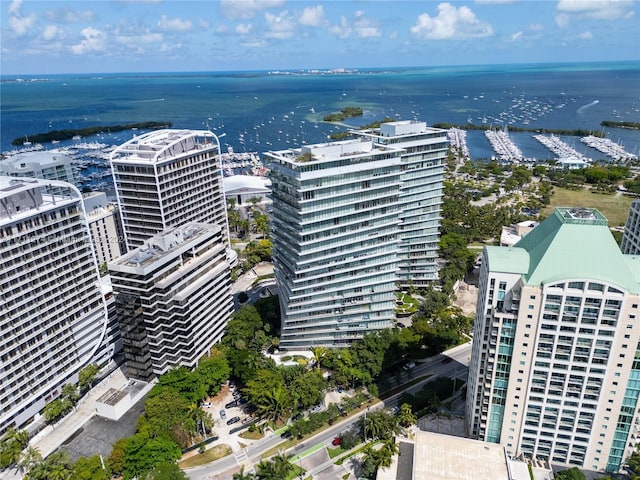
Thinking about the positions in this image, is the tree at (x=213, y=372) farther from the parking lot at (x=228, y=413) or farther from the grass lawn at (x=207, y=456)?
the grass lawn at (x=207, y=456)

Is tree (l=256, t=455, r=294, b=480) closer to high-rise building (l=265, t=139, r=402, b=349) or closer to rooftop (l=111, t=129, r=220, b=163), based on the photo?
high-rise building (l=265, t=139, r=402, b=349)

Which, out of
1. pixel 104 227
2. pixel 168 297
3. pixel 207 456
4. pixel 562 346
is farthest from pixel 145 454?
pixel 104 227

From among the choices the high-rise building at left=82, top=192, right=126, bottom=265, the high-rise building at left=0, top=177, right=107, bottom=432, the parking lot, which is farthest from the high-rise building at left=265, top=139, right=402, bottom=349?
the high-rise building at left=82, top=192, right=126, bottom=265

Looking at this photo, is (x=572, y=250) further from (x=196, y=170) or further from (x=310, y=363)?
(x=196, y=170)

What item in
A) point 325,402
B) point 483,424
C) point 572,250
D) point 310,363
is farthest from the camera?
point 310,363

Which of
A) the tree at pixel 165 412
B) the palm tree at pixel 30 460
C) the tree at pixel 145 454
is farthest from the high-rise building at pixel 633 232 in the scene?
the palm tree at pixel 30 460

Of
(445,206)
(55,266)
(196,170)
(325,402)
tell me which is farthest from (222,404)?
(445,206)
